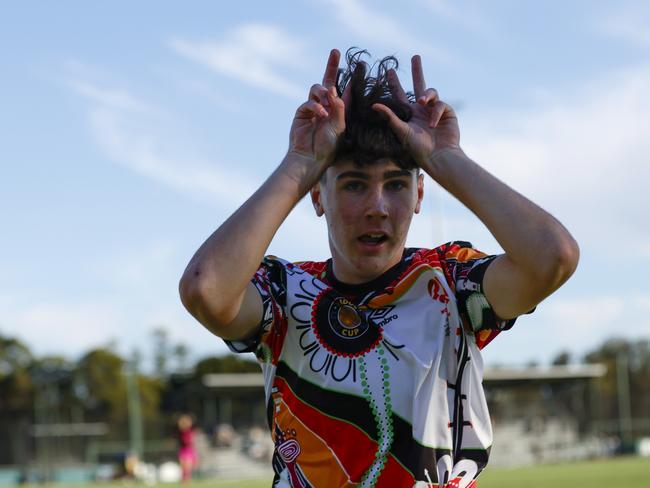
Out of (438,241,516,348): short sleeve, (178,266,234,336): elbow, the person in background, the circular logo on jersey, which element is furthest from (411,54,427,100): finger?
the person in background

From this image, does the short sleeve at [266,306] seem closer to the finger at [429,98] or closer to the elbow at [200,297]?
the elbow at [200,297]

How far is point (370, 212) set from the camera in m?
3.15

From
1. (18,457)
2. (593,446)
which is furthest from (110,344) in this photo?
(593,446)

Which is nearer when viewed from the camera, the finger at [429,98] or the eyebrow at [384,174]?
the eyebrow at [384,174]

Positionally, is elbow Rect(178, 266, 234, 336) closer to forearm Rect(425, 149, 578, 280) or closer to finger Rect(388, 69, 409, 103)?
forearm Rect(425, 149, 578, 280)

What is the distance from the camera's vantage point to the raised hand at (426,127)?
3273 mm

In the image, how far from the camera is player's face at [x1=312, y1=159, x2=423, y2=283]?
3.18m

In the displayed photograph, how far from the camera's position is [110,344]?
70.3 meters

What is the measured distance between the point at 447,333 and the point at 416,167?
53cm

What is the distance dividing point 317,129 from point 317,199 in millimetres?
316

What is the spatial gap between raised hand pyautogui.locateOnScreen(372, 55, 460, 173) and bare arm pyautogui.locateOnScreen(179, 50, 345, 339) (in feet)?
0.60

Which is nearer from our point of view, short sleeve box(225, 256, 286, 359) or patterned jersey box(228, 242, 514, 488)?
patterned jersey box(228, 242, 514, 488)

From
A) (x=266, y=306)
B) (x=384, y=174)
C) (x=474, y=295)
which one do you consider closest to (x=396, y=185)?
(x=384, y=174)

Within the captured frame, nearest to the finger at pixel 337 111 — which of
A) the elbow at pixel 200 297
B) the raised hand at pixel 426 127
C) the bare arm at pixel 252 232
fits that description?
the bare arm at pixel 252 232
